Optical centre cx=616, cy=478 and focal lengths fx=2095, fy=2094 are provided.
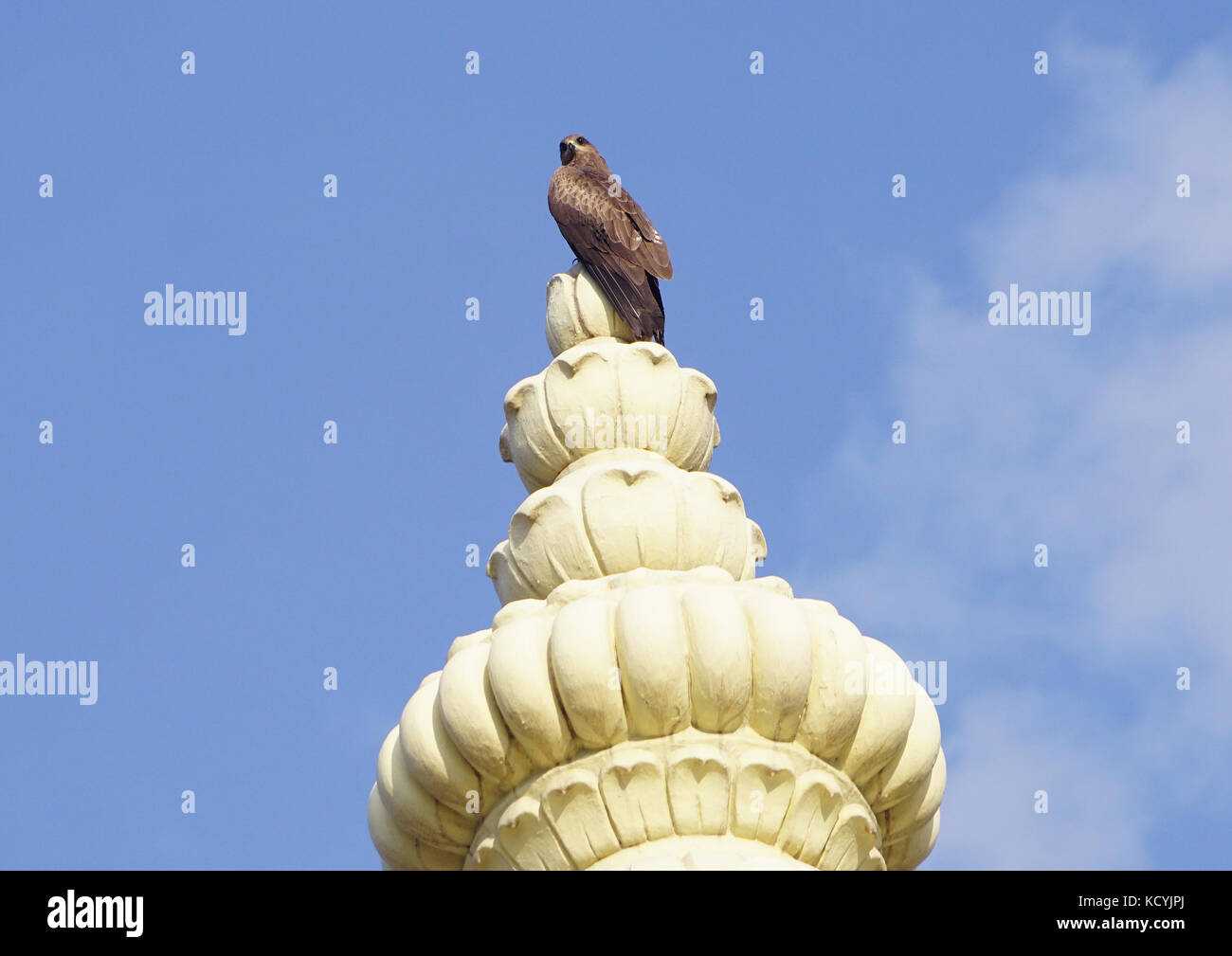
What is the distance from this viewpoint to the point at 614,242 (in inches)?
447

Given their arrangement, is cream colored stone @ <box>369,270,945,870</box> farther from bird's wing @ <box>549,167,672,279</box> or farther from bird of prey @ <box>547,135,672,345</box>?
bird's wing @ <box>549,167,672,279</box>

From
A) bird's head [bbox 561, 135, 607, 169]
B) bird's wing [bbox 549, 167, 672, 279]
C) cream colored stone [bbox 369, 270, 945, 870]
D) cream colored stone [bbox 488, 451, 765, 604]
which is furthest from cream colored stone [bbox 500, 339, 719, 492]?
bird's head [bbox 561, 135, 607, 169]

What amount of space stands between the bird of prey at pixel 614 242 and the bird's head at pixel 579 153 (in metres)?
0.60

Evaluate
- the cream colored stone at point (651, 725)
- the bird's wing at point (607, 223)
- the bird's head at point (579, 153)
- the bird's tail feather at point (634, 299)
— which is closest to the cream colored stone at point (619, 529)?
the cream colored stone at point (651, 725)

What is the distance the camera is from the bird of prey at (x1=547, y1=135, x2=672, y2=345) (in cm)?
1081

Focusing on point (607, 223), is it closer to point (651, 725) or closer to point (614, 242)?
point (614, 242)

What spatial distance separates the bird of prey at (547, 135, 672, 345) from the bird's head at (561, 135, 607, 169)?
0.60 m

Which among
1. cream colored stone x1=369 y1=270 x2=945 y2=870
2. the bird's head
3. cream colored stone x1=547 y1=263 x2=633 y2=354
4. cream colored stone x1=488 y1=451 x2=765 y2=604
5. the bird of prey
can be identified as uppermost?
the bird's head

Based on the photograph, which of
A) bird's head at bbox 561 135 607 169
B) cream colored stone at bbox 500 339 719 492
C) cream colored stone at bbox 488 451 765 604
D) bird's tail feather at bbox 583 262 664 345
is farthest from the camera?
bird's head at bbox 561 135 607 169

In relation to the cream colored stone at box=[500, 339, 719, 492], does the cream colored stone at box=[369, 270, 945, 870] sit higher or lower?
lower

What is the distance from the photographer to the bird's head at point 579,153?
13.3m

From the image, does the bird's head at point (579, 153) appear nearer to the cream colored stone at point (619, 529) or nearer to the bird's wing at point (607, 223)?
the bird's wing at point (607, 223)
